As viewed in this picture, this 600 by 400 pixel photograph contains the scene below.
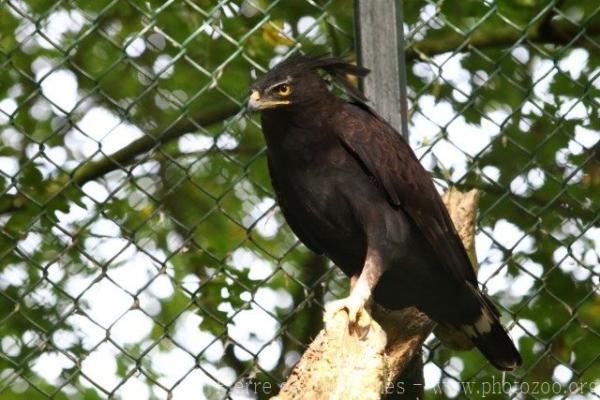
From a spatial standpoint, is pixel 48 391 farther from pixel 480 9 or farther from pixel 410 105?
pixel 480 9

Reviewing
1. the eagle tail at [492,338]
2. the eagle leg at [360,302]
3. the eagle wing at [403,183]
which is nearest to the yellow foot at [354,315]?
the eagle leg at [360,302]

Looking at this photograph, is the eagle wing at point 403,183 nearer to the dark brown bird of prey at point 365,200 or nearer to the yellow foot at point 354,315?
the dark brown bird of prey at point 365,200

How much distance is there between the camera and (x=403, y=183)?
15.4 feet

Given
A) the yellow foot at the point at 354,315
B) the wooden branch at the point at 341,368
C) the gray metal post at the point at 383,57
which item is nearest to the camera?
the wooden branch at the point at 341,368

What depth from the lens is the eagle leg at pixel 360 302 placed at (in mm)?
3982

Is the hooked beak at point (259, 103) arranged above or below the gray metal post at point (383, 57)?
below

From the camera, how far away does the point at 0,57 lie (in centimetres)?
586

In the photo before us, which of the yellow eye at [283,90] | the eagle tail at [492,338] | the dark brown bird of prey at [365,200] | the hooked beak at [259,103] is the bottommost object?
the eagle tail at [492,338]

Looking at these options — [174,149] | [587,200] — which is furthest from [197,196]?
[587,200]

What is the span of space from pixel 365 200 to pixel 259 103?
522mm

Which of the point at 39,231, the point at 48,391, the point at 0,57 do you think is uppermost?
the point at 0,57

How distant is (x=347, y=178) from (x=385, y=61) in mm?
473

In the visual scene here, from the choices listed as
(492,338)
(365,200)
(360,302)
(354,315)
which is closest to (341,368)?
(354,315)

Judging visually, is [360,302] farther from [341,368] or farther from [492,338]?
[492,338]
